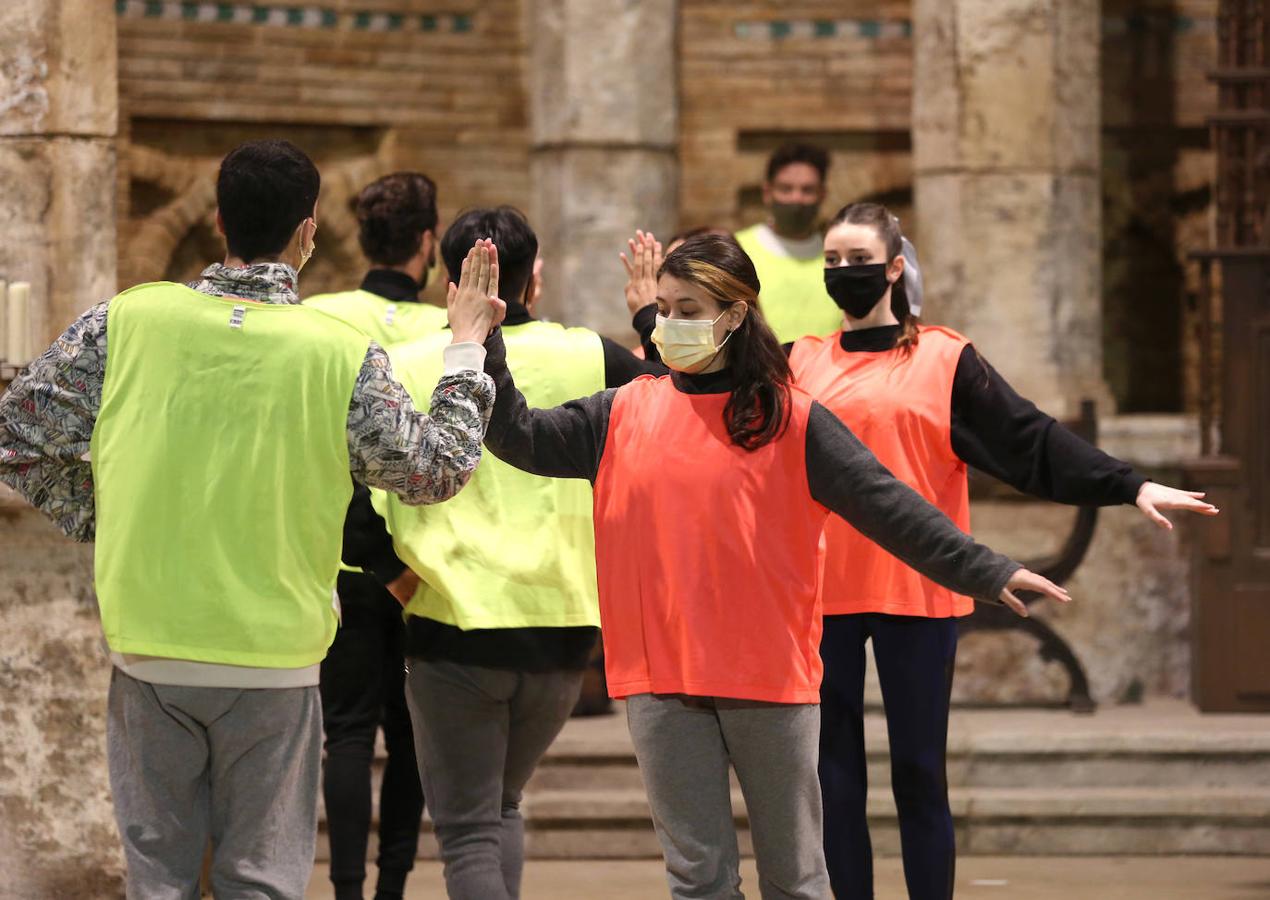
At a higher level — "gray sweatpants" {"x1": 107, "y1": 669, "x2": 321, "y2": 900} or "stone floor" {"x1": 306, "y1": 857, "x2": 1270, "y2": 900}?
"gray sweatpants" {"x1": 107, "y1": 669, "x2": 321, "y2": 900}

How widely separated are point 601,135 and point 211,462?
4822 mm

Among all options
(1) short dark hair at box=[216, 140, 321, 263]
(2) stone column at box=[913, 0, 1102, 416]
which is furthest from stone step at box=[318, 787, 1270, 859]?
(1) short dark hair at box=[216, 140, 321, 263]

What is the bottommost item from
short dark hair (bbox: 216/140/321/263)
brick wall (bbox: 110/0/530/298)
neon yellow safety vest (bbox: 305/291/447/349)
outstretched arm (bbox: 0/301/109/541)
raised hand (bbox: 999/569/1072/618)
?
raised hand (bbox: 999/569/1072/618)

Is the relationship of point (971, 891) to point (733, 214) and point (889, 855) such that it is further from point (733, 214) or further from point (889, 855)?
point (733, 214)

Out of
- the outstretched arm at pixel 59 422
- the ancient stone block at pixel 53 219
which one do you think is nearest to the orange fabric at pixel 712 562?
the outstretched arm at pixel 59 422

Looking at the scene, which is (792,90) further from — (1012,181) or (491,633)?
(491,633)

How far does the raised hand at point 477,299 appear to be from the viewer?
3.52m

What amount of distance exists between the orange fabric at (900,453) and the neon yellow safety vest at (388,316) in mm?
923

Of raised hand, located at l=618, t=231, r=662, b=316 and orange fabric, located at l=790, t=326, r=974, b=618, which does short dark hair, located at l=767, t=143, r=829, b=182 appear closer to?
orange fabric, located at l=790, t=326, r=974, b=618

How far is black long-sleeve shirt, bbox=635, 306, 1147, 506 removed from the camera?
4.21 m

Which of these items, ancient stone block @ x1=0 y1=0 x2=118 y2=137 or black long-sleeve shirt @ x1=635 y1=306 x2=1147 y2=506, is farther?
ancient stone block @ x1=0 y1=0 x2=118 y2=137

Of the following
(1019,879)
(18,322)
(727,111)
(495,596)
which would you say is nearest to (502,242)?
(495,596)

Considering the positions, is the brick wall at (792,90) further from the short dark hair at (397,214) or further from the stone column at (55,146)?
the short dark hair at (397,214)

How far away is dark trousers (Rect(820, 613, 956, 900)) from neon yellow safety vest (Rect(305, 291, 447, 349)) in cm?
114
